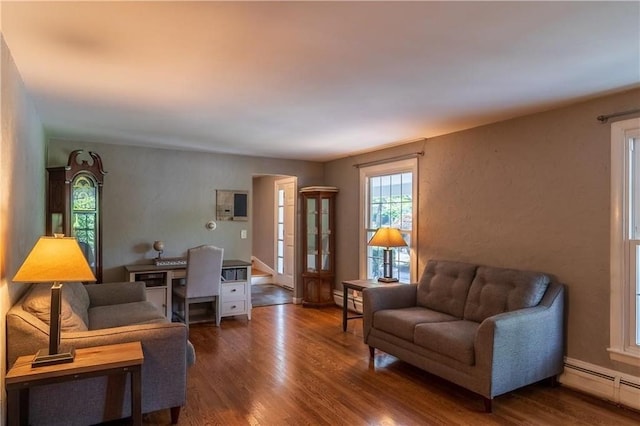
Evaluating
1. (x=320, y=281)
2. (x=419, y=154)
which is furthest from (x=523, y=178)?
(x=320, y=281)

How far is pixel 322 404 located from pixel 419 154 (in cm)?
293

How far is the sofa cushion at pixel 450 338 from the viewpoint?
287 centimetres

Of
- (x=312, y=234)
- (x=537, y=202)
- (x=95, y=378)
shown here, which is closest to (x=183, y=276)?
(x=312, y=234)

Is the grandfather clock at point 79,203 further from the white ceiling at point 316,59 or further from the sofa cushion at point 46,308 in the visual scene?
the sofa cushion at point 46,308

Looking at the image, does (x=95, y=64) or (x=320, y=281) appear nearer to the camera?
(x=95, y=64)

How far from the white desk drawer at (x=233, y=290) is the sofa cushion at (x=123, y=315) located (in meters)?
1.35

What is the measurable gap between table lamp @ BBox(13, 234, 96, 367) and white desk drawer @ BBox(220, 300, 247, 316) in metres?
2.90

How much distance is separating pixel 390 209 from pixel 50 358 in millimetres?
3951

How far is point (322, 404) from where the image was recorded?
→ 2840 mm

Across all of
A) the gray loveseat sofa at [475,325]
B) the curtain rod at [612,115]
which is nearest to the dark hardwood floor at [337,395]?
the gray loveseat sofa at [475,325]

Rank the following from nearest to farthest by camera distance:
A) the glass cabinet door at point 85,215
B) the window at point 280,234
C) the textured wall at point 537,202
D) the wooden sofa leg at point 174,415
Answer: the wooden sofa leg at point 174,415 < the textured wall at point 537,202 < the glass cabinet door at point 85,215 < the window at point 280,234

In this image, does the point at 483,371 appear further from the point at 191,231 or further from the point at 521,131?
the point at 191,231

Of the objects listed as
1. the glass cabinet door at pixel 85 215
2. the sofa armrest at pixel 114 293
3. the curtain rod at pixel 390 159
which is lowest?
the sofa armrest at pixel 114 293

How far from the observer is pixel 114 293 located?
12.7 feet
